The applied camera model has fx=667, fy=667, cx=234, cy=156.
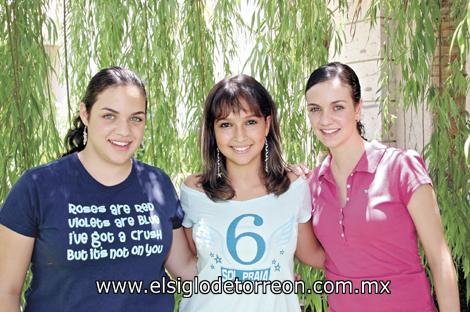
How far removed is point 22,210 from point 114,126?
272mm

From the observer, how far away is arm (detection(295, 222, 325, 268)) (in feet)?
5.58

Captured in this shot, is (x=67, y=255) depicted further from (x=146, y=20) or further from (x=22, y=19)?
(x=146, y=20)

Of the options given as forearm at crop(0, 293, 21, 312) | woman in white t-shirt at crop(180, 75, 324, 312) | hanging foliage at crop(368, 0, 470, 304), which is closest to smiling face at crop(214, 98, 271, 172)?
woman in white t-shirt at crop(180, 75, 324, 312)

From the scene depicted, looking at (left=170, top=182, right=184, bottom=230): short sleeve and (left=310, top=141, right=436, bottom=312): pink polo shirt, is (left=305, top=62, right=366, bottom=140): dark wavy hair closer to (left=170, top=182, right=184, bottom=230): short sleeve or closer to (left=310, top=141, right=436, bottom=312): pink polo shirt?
(left=310, top=141, right=436, bottom=312): pink polo shirt

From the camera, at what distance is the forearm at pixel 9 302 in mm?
1383

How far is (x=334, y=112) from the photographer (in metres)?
1.63

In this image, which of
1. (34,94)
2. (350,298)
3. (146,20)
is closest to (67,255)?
(350,298)

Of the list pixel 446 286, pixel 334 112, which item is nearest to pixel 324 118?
pixel 334 112

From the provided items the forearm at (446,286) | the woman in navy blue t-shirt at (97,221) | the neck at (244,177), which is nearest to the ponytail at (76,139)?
the woman in navy blue t-shirt at (97,221)

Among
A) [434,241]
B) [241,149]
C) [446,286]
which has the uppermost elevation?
[241,149]

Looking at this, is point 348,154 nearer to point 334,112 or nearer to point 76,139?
point 334,112

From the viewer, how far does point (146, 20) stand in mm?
2377

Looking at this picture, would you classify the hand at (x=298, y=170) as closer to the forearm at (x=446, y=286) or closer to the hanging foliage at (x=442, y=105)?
the forearm at (x=446, y=286)

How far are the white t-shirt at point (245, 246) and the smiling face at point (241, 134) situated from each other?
0.12 m
